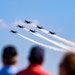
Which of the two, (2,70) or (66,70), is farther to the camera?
(2,70)

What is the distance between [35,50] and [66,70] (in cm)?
243

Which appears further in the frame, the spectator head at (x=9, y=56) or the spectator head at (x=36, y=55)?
the spectator head at (x=9, y=56)

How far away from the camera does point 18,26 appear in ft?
479

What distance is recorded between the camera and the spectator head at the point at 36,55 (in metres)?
6.46

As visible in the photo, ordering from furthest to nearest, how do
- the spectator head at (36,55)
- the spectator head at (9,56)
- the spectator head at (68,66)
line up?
the spectator head at (9,56) → the spectator head at (36,55) → the spectator head at (68,66)

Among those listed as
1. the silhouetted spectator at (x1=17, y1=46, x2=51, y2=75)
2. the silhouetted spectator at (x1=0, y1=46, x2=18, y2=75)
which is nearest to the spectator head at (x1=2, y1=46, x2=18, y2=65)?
the silhouetted spectator at (x1=0, y1=46, x2=18, y2=75)

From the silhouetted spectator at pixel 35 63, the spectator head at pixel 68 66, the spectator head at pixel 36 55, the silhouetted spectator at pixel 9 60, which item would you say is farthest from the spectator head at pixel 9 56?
the spectator head at pixel 68 66

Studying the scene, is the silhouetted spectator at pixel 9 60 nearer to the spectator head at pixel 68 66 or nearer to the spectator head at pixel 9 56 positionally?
the spectator head at pixel 9 56

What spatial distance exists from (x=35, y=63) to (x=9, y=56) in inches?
54.2

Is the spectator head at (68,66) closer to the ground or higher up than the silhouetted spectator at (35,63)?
higher up

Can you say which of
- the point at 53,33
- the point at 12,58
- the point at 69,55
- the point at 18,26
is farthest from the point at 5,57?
the point at 18,26

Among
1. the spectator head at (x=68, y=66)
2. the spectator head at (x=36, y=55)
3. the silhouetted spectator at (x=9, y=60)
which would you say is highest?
the spectator head at (x=68, y=66)

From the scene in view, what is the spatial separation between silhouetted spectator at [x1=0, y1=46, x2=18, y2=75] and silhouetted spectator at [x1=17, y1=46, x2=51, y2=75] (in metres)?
0.83

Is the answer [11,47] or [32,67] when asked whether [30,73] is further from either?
[11,47]
